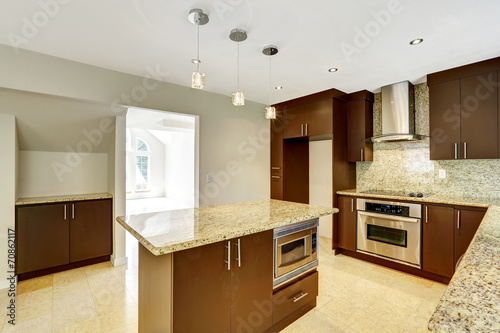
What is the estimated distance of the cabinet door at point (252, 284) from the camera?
1615 mm

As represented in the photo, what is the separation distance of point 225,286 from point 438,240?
2701mm

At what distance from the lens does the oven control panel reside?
3057mm

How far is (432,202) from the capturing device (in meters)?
2.84

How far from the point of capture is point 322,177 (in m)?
4.55

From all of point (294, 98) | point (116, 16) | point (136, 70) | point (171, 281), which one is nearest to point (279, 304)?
point (171, 281)

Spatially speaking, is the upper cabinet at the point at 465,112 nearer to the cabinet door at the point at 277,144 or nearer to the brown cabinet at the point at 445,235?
the brown cabinet at the point at 445,235

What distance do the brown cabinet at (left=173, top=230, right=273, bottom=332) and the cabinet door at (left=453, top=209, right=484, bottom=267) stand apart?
2.32 m

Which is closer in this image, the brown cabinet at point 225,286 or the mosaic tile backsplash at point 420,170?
the brown cabinet at point 225,286

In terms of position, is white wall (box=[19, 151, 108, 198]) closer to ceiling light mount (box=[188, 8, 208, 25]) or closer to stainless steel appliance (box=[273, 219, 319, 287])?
ceiling light mount (box=[188, 8, 208, 25])

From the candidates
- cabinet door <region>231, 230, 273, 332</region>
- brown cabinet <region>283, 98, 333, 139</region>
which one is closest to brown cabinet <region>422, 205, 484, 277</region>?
brown cabinet <region>283, 98, 333, 139</region>

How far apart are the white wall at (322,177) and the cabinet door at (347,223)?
69 cm

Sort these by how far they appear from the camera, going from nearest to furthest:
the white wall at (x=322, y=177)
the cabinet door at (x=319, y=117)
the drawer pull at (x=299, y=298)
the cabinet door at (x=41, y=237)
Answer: the drawer pull at (x=299, y=298)
the cabinet door at (x=41, y=237)
the cabinet door at (x=319, y=117)
the white wall at (x=322, y=177)

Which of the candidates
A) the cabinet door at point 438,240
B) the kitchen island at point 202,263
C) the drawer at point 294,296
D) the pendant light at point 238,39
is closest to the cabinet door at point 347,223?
the cabinet door at point 438,240

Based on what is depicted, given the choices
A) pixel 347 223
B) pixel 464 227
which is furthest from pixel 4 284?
pixel 464 227
